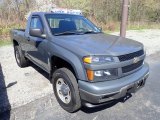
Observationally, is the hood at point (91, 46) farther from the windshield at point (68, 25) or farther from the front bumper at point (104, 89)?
the front bumper at point (104, 89)

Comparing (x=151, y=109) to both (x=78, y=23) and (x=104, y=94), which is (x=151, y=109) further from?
(x=78, y=23)

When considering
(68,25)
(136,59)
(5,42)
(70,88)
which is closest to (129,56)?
(136,59)

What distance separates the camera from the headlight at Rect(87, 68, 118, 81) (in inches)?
119

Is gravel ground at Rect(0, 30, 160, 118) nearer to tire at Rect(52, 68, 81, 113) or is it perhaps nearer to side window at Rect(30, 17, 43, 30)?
tire at Rect(52, 68, 81, 113)

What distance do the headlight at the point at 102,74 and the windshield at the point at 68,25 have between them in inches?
56.7

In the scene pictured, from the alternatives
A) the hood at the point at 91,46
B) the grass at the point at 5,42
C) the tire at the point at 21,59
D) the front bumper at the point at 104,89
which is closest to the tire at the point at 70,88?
the front bumper at the point at 104,89

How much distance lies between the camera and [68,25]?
445 centimetres

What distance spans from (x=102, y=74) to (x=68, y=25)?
6.05 feet

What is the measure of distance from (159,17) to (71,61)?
25.4m

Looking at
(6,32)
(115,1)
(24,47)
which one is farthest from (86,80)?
(115,1)

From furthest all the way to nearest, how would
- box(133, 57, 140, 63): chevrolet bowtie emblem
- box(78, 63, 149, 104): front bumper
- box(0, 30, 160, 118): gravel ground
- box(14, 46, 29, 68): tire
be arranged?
box(14, 46, 29, 68): tire, box(0, 30, 160, 118): gravel ground, box(133, 57, 140, 63): chevrolet bowtie emblem, box(78, 63, 149, 104): front bumper

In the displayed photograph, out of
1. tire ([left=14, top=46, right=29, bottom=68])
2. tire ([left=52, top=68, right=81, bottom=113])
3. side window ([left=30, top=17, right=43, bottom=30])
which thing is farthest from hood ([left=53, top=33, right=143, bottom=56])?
tire ([left=14, top=46, right=29, bottom=68])

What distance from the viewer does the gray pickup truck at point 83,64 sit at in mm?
3033

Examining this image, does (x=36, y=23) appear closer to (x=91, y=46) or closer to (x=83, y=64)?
(x=91, y=46)
